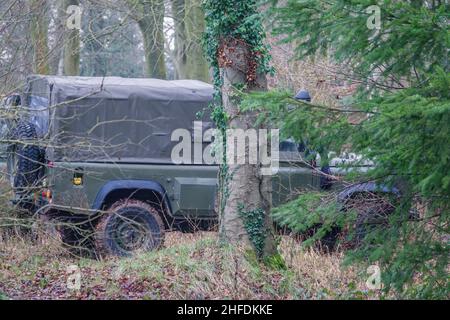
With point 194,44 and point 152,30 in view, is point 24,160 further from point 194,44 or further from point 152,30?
point 152,30

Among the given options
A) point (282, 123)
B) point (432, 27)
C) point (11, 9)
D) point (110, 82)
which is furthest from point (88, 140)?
point (432, 27)

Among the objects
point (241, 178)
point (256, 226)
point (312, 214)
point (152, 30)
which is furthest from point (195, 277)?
point (152, 30)

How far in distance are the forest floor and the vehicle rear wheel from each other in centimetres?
57

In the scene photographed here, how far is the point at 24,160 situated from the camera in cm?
1176

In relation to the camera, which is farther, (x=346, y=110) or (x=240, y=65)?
(x=240, y=65)

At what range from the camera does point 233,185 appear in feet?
33.2

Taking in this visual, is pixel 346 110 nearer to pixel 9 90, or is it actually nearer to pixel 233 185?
pixel 233 185

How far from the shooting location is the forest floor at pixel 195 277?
28.7ft

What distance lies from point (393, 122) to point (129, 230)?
6767mm

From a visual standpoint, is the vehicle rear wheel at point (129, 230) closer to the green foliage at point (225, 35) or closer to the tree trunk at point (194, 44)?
the green foliage at point (225, 35)

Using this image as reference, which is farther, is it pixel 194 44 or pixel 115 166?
pixel 194 44

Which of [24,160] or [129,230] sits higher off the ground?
[24,160]

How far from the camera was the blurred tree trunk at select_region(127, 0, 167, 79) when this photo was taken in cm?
1892
